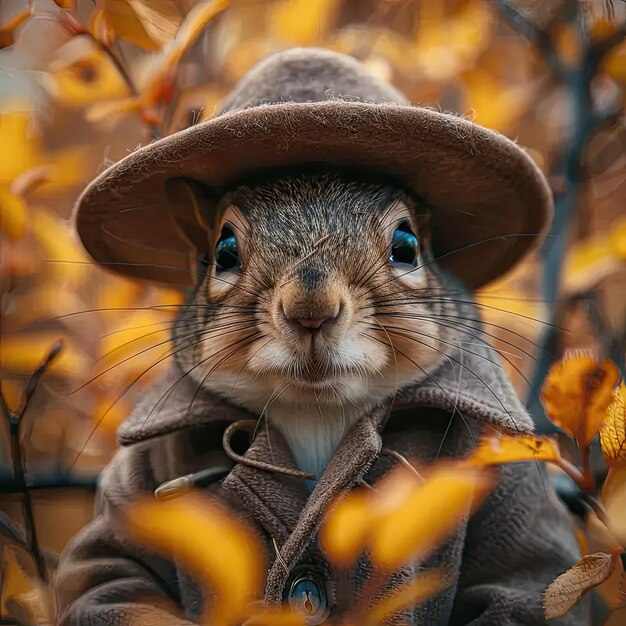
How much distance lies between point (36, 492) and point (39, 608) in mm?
148

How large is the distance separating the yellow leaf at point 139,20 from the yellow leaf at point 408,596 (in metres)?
0.74

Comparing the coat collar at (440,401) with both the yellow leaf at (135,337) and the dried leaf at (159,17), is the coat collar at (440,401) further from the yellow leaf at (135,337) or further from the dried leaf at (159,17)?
the dried leaf at (159,17)

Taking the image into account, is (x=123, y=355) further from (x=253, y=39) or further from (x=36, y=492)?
(x=253, y=39)

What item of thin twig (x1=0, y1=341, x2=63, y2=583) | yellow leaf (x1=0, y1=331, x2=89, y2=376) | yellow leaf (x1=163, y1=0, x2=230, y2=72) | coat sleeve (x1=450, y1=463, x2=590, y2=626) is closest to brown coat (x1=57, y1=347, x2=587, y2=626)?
coat sleeve (x1=450, y1=463, x2=590, y2=626)

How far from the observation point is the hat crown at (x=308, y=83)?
700 mm

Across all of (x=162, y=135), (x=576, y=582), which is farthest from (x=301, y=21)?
(x=576, y=582)

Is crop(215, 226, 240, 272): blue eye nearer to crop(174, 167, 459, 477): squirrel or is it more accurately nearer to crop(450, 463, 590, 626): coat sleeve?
crop(174, 167, 459, 477): squirrel

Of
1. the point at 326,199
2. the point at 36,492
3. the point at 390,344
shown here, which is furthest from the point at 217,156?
the point at 36,492

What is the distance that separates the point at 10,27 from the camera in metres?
0.81

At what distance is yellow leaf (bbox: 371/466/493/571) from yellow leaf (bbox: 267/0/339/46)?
0.63 metres

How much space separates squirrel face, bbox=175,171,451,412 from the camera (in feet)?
2.01

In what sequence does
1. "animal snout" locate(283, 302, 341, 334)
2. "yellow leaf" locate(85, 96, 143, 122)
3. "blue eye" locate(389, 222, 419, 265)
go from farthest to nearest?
1. "yellow leaf" locate(85, 96, 143, 122)
2. "blue eye" locate(389, 222, 419, 265)
3. "animal snout" locate(283, 302, 341, 334)

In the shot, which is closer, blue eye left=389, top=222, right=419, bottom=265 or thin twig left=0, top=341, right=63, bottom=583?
blue eye left=389, top=222, right=419, bottom=265

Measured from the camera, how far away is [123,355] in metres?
0.93
